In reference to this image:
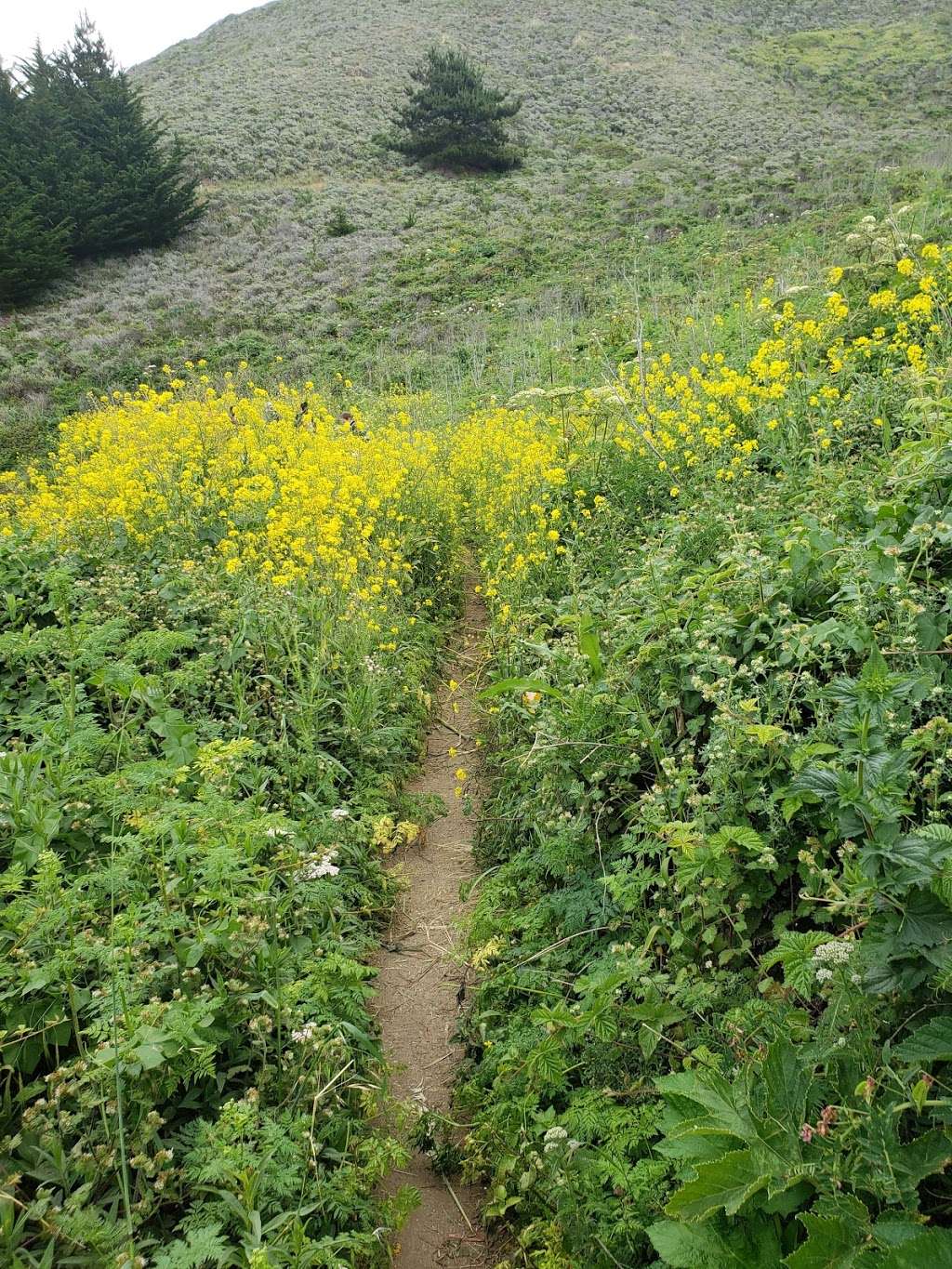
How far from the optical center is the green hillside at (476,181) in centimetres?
1748

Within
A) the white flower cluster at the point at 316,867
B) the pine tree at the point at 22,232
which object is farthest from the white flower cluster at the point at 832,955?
A: the pine tree at the point at 22,232

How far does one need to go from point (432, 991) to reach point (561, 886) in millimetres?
684

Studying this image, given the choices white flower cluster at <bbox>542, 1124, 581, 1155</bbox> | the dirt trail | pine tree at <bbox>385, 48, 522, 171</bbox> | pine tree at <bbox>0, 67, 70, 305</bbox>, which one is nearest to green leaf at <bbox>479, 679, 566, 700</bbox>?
the dirt trail

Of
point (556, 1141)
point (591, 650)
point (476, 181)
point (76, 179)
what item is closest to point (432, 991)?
point (556, 1141)

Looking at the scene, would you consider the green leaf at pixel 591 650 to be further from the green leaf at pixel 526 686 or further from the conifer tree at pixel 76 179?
the conifer tree at pixel 76 179

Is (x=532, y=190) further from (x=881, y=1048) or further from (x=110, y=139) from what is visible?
(x=881, y=1048)

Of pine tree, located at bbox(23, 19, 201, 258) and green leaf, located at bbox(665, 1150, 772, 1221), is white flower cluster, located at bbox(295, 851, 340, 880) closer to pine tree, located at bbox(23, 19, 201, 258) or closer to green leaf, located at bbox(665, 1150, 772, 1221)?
green leaf, located at bbox(665, 1150, 772, 1221)

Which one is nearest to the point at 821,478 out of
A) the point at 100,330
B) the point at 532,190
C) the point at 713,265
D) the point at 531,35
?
the point at 713,265

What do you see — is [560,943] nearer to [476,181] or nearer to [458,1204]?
[458,1204]

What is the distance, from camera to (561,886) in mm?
3029

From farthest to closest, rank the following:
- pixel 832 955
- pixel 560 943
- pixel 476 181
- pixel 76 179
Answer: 1. pixel 476 181
2. pixel 76 179
3. pixel 560 943
4. pixel 832 955

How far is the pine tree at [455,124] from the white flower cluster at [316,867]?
32.6 m

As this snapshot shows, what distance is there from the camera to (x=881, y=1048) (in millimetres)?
1501

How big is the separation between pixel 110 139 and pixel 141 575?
87.2ft
